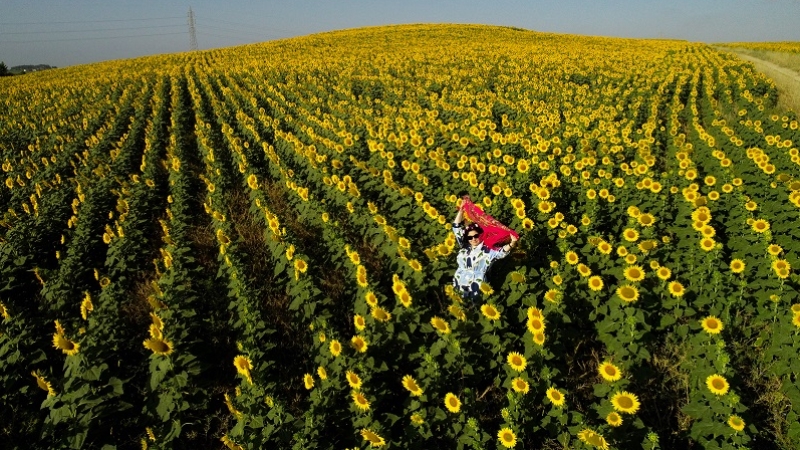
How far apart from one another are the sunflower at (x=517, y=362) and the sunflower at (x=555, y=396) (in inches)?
14.2

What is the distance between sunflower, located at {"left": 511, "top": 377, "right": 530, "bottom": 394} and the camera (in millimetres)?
3432

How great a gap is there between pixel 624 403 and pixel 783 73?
2865 cm

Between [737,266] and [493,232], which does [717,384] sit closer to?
[737,266]

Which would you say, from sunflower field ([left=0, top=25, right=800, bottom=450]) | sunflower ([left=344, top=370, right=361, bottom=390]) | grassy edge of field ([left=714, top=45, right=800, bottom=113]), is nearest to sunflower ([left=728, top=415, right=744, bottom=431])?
sunflower field ([left=0, top=25, right=800, bottom=450])

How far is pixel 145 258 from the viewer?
22.9 feet

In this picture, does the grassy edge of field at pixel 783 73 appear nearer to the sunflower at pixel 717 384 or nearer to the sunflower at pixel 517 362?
the sunflower at pixel 717 384

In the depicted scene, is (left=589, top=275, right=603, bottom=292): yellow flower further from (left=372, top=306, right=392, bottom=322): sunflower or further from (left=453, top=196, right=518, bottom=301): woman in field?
(left=372, top=306, right=392, bottom=322): sunflower

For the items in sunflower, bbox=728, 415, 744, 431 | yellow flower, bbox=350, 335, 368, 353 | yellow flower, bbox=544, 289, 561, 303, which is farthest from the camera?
yellow flower, bbox=544, 289, 561, 303

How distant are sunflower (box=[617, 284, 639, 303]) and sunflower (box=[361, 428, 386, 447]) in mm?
2568

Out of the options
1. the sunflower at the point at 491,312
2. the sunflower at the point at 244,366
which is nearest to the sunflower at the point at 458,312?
the sunflower at the point at 491,312

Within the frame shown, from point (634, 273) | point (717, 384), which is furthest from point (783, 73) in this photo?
point (717, 384)

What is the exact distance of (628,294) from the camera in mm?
4051

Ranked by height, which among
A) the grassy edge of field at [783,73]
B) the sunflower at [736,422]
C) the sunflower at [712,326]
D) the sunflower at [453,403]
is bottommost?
the sunflower at [453,403]

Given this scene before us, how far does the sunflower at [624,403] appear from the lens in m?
3.27
